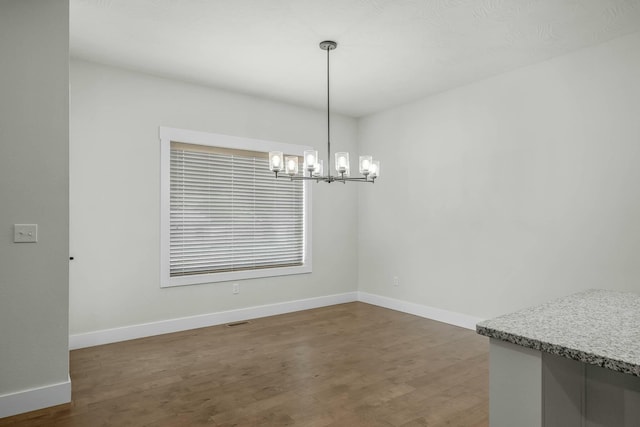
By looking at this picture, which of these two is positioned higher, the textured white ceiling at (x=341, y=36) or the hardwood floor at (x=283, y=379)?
the textured white ceiling at (x=341, y=36)

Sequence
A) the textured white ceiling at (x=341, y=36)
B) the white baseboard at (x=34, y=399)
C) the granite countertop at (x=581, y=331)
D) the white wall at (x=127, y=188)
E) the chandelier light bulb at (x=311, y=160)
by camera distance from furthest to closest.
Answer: the white wall at (x=127, y=188)
the chandelier light bulb at (x=311, y=160)
the textured white ceiling at (x=341, y=36)
the white baseboard at (x=34, y=399)
the granite countertop at (x=581, y=331)

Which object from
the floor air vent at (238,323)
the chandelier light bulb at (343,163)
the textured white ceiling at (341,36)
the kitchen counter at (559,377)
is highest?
the textured white ceiling at (341,36)

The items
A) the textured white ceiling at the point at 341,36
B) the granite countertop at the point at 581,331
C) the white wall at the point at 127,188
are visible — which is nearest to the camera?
the granite countertop at the point at 581,331

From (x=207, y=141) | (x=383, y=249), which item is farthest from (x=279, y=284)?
(x=207, y=141)

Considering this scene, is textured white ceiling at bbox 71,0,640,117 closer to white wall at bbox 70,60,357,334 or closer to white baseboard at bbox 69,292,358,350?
white wall at bbox 70,60,357,334

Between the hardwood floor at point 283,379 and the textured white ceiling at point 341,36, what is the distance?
2.86 m

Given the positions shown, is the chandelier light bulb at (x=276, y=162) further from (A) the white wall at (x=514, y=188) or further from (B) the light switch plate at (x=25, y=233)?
(A) the white wall at (x=514, y=188)

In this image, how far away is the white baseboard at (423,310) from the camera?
4.54m

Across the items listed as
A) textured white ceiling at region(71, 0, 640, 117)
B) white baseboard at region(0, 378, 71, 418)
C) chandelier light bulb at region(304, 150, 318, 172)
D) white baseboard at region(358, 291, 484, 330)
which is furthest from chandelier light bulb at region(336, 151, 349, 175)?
white baseboard at region(0, 378, 71, 418)

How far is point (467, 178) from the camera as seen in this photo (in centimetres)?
457

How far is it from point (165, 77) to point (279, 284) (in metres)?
2.88

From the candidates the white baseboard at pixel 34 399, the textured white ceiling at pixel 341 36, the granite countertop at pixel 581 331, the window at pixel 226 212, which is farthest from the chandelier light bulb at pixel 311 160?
the white baseboard at pixel 34 399

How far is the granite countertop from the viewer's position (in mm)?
1071

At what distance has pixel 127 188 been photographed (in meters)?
4.09
